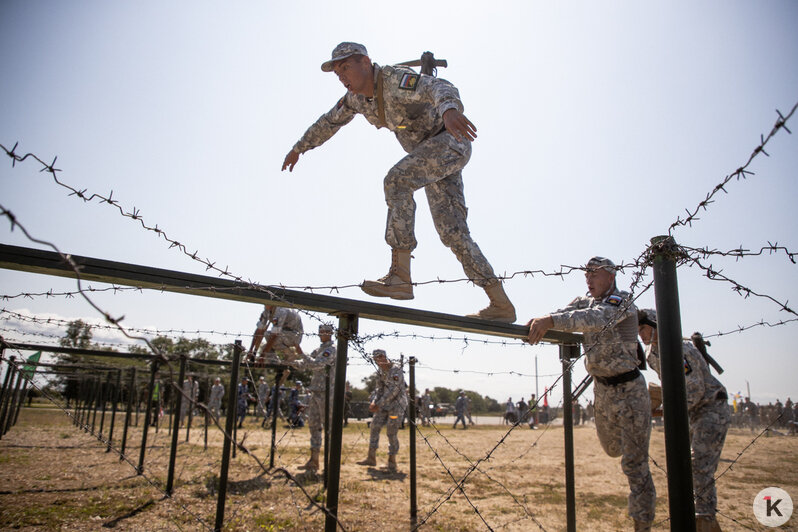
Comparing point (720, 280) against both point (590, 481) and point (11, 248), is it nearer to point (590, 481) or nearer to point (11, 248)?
point (11, 248)

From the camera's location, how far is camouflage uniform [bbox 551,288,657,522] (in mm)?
3598

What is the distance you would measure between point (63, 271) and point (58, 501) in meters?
5.26

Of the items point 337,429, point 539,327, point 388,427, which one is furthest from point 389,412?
point 337,429

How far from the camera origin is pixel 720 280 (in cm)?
240

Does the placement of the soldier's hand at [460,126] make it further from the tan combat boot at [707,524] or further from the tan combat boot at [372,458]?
the tan combat boot at [372,458]

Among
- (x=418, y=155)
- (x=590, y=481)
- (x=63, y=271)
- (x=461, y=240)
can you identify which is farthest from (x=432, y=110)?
(x=590, y=481)

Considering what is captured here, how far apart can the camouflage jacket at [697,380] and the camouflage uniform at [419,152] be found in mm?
2645

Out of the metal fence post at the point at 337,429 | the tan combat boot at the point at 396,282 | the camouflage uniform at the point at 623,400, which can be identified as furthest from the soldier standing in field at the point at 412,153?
the camouflage uniform at the point at 623,400

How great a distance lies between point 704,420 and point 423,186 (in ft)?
12.3

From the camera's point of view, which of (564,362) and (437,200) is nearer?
(437,200)

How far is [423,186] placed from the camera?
3.39 metres

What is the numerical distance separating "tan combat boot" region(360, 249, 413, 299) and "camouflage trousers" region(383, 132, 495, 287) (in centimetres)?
8

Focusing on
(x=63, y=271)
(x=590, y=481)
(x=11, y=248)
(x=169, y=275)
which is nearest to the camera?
(x=11, y=248)

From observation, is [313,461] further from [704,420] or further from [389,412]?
[704,420]
